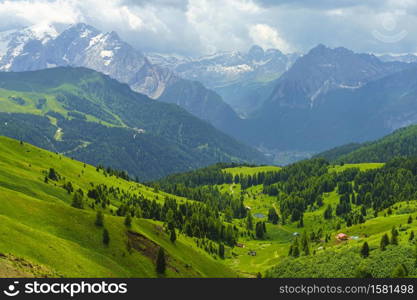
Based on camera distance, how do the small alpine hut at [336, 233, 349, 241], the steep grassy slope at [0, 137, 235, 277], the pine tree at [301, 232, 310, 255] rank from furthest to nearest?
the small alpine hut at [336, 233, 349, 241] → the pine tree at [301, 232, 310, 255] → the steep grassy slope at [0, 137, 235, 277]

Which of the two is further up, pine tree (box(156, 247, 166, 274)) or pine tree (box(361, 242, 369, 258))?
pine tree (box(361, 242, 369, 258))

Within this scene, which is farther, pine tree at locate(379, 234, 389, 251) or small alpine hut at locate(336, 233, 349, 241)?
small alpine hut at locate(336, 233, 349, 241)

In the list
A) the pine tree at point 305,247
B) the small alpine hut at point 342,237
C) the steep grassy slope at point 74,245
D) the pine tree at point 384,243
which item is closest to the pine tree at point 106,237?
the steep grassy slope at point 74,245

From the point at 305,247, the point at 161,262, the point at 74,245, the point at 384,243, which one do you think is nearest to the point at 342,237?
the point at 305,247

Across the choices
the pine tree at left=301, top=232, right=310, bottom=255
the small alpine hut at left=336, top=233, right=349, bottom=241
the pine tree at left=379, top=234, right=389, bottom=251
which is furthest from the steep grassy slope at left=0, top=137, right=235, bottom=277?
the small alpine hut at left=336, top=233, right=349, bottom=241

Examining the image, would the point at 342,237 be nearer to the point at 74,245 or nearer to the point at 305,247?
the point at 305,247

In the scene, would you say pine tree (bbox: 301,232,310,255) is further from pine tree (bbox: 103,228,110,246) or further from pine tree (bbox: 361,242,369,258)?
pine tree (bbox: 103,228,110,246)

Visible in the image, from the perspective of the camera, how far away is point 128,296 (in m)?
55.3

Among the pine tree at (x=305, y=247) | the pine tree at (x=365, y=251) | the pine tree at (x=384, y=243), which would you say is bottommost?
the pine tree at (x=365, y=251)

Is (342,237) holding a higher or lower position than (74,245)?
higher

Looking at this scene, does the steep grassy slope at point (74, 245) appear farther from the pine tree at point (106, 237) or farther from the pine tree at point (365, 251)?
the pine tree at point (365, 251)

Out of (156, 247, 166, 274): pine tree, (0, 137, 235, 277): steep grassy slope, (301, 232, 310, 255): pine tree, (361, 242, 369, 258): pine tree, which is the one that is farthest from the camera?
(301, 232, 310, 255): pine tree

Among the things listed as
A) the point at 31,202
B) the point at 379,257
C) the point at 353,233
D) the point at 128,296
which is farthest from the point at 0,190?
the point at 353,233

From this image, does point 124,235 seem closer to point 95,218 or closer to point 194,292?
point 95,218
